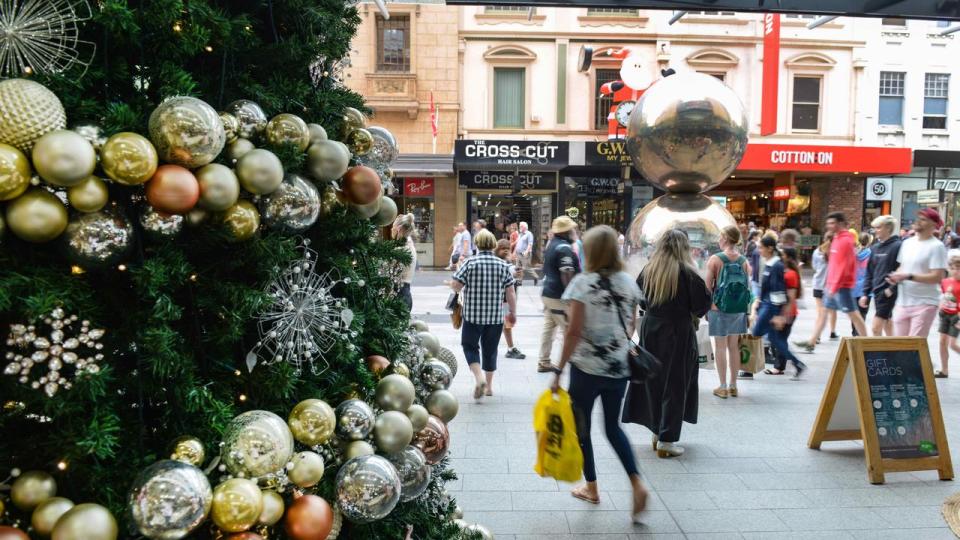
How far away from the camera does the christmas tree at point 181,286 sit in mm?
1428

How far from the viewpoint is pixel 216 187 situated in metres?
1.61

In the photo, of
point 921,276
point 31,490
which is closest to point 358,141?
point 31,490

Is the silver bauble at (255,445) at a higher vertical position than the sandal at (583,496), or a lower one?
higher

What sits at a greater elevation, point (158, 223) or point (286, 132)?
point (286, 132)

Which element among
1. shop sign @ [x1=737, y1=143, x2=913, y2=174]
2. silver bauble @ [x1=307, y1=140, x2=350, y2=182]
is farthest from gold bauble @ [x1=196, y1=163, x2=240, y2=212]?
shop sign @ [x1=737, y1=143, x2=913, y2=174]

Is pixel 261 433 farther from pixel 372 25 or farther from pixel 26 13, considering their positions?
pixel 372 25

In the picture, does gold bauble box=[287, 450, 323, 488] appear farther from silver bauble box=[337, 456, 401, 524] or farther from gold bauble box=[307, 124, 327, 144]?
gold bauble box=[307, 124, 327, 144]

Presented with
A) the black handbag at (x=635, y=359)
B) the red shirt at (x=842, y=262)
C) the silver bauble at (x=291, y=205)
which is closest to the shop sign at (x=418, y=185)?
the red shirt at (x=842, y=262)

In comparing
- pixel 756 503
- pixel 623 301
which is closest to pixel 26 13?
pixel 623 301

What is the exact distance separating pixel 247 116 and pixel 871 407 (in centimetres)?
447

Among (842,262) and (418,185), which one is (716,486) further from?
(418,185)

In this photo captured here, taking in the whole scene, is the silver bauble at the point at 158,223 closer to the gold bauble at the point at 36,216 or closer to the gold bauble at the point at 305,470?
the gold bauble at the point at 36,216

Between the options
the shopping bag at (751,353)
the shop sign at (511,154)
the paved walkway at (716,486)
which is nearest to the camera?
the paved walkway at (716,486)

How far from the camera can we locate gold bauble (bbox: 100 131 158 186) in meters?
1.46
